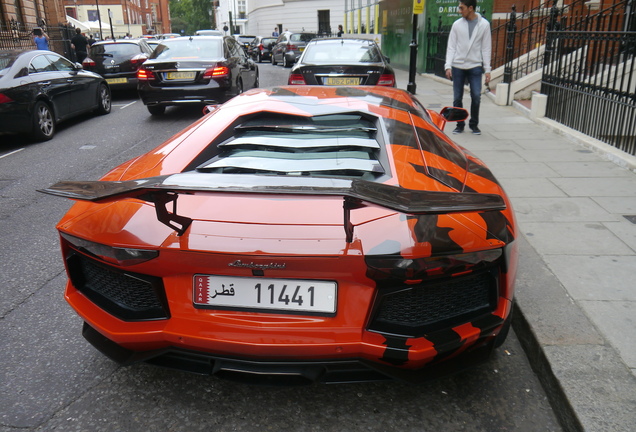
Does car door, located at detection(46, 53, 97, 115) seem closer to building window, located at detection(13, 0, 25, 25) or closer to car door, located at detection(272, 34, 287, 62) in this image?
car door, located at detection(272, 34, 287, 62)

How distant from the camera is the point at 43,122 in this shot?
959 cm

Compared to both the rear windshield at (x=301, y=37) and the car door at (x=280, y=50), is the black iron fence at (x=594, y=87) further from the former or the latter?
the car door at (x=280, y=50)

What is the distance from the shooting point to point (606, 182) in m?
5.96

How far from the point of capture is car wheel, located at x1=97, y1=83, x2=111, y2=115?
39.9 ft

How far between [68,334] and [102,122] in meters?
9.24

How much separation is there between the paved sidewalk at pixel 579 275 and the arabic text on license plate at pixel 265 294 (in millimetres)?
1216

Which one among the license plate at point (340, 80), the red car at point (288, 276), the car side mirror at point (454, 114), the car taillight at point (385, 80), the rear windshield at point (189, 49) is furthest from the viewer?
the rear windshield at point (189, 49)

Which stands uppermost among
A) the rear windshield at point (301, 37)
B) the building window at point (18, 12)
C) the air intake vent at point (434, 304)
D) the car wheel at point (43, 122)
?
the building window at point (18, 12)

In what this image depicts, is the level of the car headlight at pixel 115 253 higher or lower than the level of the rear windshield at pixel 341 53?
lower

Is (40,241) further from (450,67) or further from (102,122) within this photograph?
(102,122)

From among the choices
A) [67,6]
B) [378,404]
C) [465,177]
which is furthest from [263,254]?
[67,6]

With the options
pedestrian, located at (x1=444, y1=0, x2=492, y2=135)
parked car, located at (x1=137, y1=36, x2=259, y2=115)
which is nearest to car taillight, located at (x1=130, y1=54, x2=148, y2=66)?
parked car, located at (x1=137, y1=36, x2=259, y2=115)

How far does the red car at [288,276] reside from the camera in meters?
2.03

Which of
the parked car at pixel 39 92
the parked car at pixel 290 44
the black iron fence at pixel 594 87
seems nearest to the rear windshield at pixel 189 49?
the parked car at pixel 39 92
